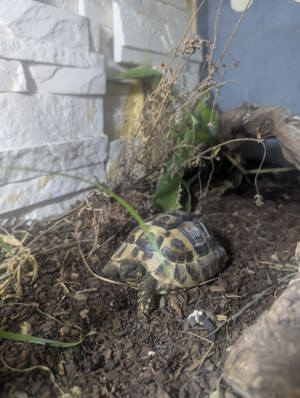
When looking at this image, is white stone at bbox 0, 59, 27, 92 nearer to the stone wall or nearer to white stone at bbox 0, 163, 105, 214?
the stone wall

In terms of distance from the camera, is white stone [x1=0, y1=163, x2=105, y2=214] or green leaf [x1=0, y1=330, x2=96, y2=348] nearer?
green leaf [x1=0, y1=330, x2=96, y2=348]

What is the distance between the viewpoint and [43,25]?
1540 millimetres

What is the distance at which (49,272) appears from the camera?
4.59 ft

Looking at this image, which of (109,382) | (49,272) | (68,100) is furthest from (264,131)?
(109,382)

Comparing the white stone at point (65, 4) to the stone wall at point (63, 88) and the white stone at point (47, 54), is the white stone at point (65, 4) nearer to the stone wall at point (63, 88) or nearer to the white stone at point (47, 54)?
the stone wall at point (63, 88)

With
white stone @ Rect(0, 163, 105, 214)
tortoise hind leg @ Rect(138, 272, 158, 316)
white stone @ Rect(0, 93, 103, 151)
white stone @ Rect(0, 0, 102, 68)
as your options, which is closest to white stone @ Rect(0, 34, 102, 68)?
white stone @ Rect(0, 0, 102, 68)

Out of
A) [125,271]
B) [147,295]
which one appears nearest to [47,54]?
[125,271]

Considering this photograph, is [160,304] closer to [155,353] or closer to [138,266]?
[138,266]

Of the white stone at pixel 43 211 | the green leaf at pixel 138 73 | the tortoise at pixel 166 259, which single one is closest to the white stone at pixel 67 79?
the green leaf at pixel 138 73

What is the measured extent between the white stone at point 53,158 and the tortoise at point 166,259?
18.8 inches

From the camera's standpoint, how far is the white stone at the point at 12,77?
142 cm

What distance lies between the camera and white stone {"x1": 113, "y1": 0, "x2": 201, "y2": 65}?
1.91 meters

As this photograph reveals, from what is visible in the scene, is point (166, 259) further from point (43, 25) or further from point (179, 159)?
point (43, 25)

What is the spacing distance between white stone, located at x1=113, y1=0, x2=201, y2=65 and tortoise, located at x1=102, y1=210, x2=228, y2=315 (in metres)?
1.01
